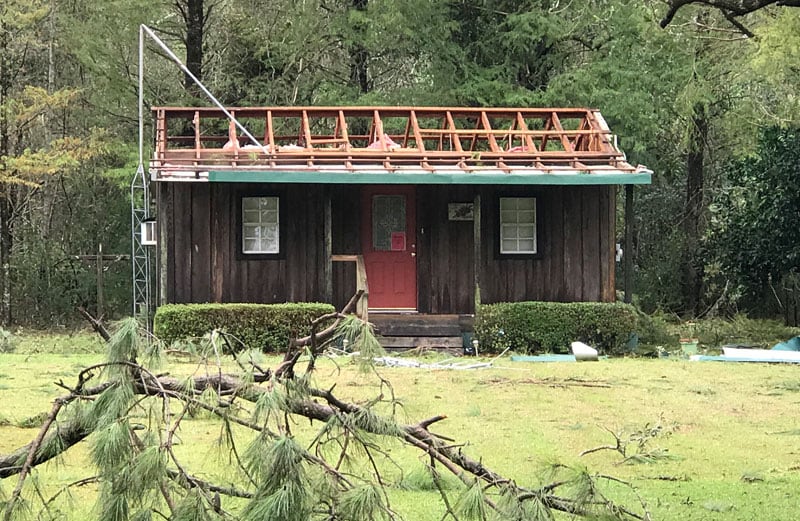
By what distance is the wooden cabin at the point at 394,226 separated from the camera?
1733 cm

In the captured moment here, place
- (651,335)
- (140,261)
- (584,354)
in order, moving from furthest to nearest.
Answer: (140,261), (651,335), (584,354)

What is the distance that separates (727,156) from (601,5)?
22.4 feet

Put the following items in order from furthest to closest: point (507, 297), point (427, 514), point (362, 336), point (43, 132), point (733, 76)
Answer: point (43, 132), point (733, 76), point (507, 297), point (427, 514), point (362, 336)

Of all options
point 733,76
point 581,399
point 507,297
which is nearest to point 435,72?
point 733,76

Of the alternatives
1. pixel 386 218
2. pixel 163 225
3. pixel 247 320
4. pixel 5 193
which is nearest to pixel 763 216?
pixel 386 218

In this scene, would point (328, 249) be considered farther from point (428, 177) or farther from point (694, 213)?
point (694, 213)

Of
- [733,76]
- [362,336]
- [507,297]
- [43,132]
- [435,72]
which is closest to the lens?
[362,336]

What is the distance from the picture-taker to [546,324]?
55.7ft

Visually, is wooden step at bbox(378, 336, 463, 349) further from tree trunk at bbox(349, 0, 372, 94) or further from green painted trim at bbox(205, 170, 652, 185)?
tree trunk at bbox(349, 0, 372, 94)

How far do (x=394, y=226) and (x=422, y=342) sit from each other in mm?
2386

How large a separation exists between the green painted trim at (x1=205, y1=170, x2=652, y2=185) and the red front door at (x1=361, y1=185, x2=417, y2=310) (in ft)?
5.37

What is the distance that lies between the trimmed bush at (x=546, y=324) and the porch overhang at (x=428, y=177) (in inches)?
78.9

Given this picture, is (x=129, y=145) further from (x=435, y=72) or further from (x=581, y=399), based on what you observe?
(x=581, y=399)

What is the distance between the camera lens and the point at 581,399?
11.6 meters
